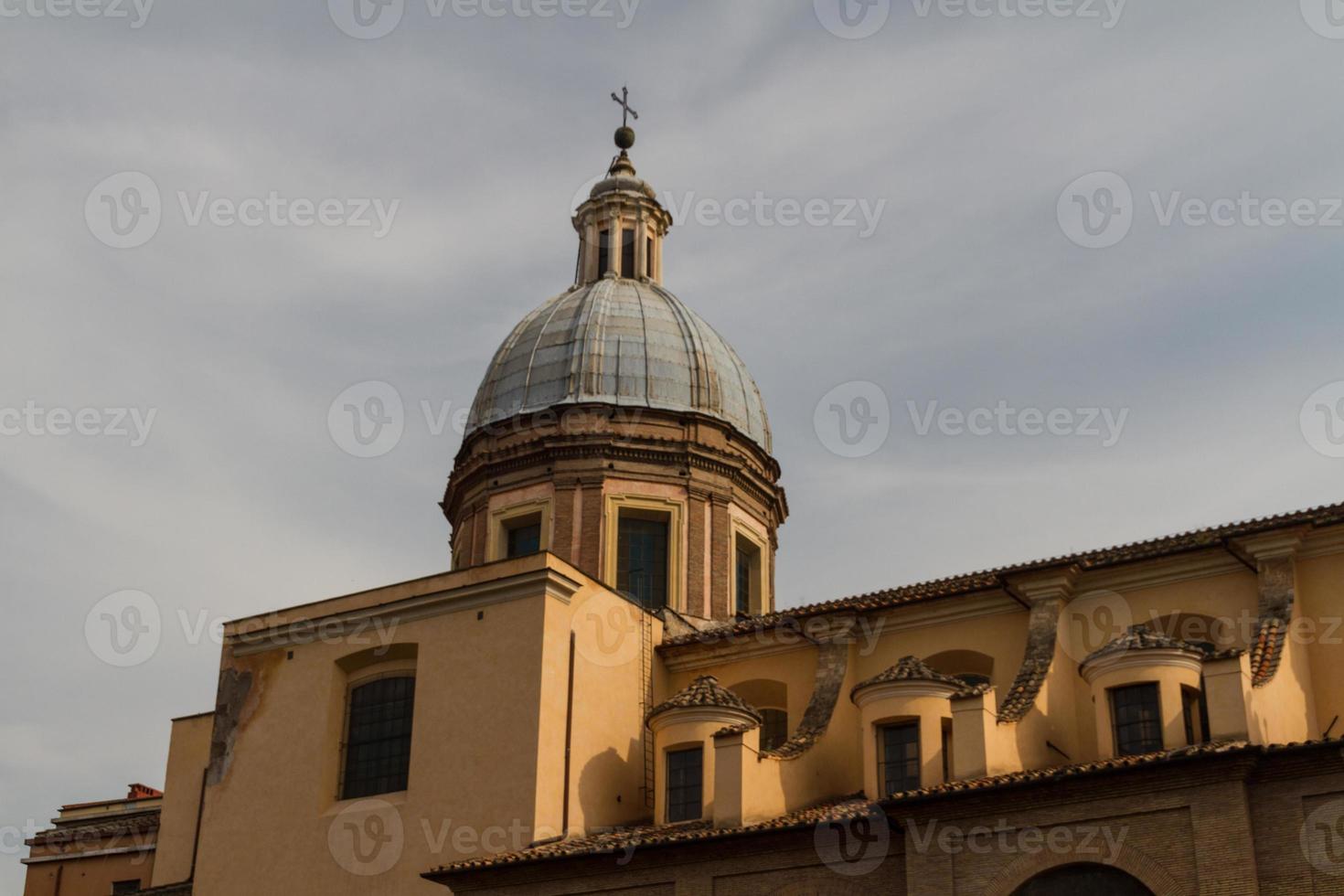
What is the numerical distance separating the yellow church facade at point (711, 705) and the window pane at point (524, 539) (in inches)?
3.0

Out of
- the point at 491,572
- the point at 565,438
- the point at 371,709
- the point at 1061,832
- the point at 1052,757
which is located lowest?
the point at 1061,832

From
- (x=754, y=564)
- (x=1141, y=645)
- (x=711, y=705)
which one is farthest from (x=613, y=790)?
(x=1141, y=645)

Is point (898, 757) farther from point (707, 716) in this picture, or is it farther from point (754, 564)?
point (754, 564)

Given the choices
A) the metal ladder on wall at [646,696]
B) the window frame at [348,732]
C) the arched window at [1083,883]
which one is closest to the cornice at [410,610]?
the window frame at [348,732]

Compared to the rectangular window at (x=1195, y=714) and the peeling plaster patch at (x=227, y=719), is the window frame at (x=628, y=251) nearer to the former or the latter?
the peeling plaster patch at (x=227, y=719)

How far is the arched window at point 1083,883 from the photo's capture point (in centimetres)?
1942

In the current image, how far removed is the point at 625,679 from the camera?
2812cm

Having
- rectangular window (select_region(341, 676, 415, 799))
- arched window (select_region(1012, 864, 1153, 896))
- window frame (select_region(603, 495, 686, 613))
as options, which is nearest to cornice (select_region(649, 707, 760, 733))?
rectangular window (select_region(341, 676, 415, 799))

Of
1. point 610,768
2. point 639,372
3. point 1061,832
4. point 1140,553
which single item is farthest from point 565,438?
point 1061,832

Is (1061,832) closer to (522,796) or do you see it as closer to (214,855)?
(522,796)

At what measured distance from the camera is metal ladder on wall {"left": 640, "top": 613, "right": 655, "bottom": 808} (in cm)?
2761

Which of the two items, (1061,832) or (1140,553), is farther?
(1140,553)

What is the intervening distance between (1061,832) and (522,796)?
351 inches

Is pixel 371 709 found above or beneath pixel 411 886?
above
